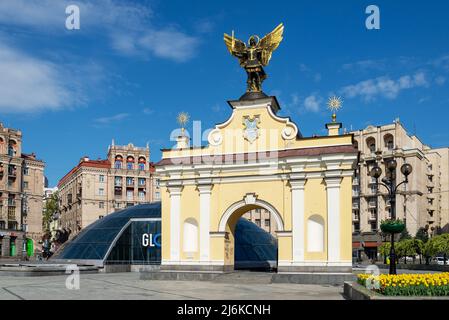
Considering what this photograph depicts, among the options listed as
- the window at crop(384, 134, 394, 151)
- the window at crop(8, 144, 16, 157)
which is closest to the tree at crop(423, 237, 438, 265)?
the window at crop(384, 134, 394, 151)

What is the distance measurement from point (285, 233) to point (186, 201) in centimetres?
569

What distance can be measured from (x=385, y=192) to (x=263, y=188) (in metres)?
56.5

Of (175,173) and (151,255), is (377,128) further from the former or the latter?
(175,173)

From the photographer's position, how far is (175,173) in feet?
97.8

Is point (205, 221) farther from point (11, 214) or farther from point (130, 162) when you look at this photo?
point (130, 162)

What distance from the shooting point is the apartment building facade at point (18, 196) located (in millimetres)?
73062

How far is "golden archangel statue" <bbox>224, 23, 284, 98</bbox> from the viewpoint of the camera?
29344 millimetres

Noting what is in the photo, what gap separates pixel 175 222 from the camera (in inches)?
1158

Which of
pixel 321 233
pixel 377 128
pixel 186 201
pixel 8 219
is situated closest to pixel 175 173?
pixel 186 201

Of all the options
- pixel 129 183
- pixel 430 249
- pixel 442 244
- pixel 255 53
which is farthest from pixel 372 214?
pixel 255 53

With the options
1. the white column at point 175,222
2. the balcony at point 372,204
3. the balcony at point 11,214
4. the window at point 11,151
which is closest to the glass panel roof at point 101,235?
the white column at point 175,222

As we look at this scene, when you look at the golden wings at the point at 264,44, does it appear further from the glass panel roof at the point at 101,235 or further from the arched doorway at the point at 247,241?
the glass panel roof at the point at 101,235

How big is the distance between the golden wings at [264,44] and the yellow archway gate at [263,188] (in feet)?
8.76
